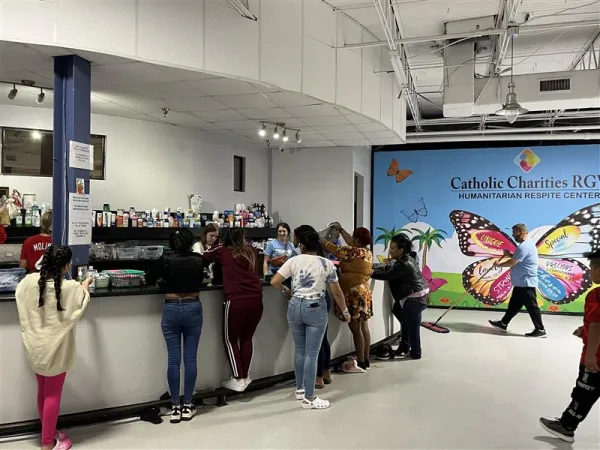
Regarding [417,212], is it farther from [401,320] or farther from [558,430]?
[558,430]

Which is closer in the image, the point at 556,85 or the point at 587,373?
the point at 587,373

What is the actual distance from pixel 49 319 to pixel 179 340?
3.38 feet

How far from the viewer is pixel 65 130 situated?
157 inches

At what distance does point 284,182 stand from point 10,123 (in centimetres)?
446

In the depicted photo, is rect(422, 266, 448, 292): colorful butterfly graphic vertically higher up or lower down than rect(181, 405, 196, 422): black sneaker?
higher up

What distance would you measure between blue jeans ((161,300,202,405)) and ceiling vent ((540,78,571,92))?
16.8 feet

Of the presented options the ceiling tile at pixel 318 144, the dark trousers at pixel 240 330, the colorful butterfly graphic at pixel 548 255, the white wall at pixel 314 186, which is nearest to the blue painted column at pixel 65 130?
the dark trousers at pixel 240 330

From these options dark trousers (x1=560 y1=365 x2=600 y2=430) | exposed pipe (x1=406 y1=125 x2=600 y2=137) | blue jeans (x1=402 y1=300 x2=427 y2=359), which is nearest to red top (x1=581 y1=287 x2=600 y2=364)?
dark trousers (x1=560 y1=365 x2=600 y2=430)

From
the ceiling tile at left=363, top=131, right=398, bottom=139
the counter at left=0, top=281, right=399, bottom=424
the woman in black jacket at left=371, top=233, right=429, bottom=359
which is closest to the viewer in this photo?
the counter at left=0, top=281, right=399, bottom=424

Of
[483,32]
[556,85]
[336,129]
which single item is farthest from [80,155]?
[556,85]

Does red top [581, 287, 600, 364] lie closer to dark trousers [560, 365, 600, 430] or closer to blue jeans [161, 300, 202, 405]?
dark trousers [560, 365, 600, 430]

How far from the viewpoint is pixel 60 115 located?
4020 millimetres

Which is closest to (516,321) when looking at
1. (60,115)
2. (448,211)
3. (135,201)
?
(448,211)

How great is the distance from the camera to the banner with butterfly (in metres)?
9.12
